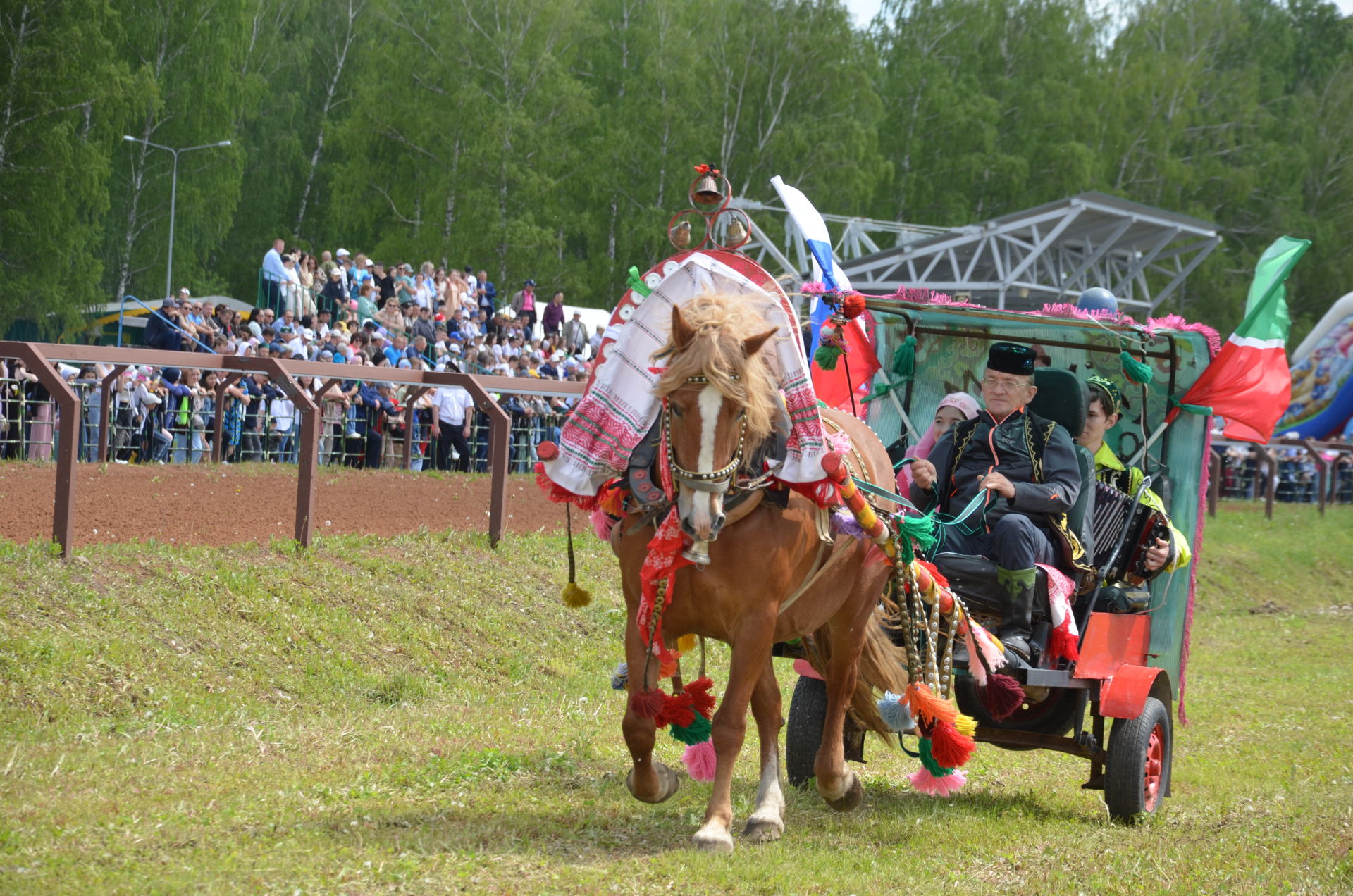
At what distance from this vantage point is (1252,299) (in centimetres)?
794

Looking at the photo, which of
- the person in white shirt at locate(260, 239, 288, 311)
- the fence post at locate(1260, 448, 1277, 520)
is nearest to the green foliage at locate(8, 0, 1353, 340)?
the person in white shirt at locate(260, 239, 288, 311)

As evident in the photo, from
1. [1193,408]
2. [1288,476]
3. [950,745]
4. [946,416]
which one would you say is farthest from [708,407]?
[1288,476]

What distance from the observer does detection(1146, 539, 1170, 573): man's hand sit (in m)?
7.41

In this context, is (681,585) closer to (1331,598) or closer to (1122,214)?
(1331,598)

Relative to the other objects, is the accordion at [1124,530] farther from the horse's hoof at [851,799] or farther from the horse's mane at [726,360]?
the horse's mane at [726,360]

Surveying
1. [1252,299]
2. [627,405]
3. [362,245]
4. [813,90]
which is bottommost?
[627,405]

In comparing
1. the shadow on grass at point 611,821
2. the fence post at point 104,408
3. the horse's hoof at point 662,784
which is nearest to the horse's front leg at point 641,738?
the horse's hoof at point 662,784

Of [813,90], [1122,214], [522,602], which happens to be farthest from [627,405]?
[813,90]

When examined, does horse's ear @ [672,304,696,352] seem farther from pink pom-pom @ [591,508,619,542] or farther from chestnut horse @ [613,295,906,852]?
pink pom-pom @ [591,508,619,542]

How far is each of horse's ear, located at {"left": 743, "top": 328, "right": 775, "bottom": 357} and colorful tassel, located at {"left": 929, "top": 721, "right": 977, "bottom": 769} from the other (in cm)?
196

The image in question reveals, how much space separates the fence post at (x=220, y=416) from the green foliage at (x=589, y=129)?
15415 mm

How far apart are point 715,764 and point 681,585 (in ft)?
Answer: 2.55

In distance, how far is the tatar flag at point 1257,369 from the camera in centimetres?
772

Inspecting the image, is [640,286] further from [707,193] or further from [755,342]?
[755,342]
